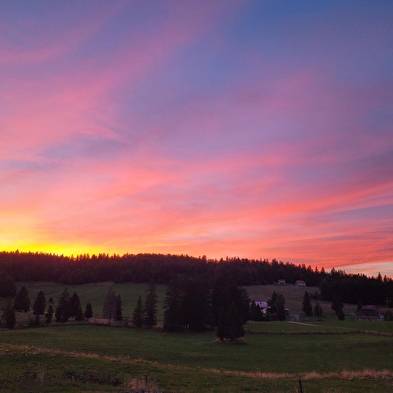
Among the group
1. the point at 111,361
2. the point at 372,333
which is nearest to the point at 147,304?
the point at 372,333

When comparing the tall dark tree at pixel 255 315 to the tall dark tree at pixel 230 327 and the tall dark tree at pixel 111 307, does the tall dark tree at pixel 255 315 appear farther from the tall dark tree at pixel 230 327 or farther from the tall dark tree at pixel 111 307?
the tall dark tree at pixel 230 327

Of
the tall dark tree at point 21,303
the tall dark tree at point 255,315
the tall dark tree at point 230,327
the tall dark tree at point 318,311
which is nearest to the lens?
the tall dark tree at point 230,327

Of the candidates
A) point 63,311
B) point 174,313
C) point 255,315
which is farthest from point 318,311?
point 63,311

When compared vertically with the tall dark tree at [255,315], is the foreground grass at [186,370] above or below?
above

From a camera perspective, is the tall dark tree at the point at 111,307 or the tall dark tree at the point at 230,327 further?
the tall dark tree at the point at 111,307

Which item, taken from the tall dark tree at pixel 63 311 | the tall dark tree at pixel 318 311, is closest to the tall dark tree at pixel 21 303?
the tall dark tree at pixel 63 311

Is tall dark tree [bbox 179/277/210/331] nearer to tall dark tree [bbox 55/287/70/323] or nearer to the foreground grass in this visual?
tall dark tree [bbox 55/287/70/323]

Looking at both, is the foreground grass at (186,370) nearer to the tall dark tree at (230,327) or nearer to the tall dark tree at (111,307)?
the tall dark tree at (230,327)

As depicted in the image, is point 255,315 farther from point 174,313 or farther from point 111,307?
point 111,307

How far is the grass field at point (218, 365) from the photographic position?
66.0 feet

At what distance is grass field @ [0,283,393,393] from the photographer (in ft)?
66.0

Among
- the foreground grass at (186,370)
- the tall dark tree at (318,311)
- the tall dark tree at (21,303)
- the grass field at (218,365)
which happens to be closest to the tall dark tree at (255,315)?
the grass field at (218,365)

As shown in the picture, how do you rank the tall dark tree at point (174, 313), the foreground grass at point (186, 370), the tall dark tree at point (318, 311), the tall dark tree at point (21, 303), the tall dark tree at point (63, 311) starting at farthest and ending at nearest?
the tall dark tree at point (318, 311) → the tall dark tree at point (21, 303) → the tall dark tree at point (63, 311) → the tall dark tree at point (174, 313) → the foreground grass at point (186, 370)

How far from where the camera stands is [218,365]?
37.6 metres
